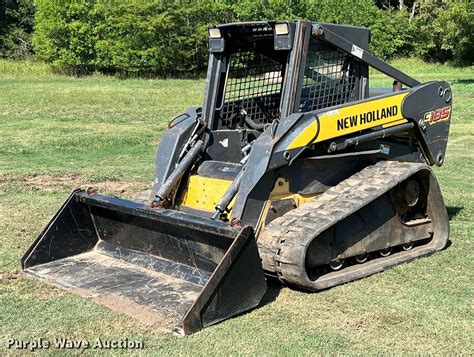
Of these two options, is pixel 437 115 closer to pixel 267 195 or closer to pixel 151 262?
pixel 267 195

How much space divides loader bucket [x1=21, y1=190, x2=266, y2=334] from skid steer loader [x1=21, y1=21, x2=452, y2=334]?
11 millimetres

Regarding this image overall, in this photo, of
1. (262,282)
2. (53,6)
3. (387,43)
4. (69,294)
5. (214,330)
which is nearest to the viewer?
(214,330)

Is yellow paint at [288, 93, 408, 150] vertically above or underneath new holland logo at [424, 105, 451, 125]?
above

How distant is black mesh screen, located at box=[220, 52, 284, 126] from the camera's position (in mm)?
6617

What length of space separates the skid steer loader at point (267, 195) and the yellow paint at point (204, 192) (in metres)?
0.01

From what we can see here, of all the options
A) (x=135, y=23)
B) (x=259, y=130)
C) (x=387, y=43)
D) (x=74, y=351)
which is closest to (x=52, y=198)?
(x=259, y=130)

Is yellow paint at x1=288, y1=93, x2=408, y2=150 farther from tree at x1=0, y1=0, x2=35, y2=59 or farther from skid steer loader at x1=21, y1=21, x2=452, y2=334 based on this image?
tree at x1=0, y1=0, x2=35, y2=59

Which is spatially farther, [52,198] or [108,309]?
[52,198]

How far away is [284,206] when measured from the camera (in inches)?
220

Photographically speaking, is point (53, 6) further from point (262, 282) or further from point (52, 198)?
point (262, 282)

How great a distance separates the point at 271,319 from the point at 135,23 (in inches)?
1356

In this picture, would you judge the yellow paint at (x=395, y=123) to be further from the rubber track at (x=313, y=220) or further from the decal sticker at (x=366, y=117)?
the rubber track at (x=313, y=220)

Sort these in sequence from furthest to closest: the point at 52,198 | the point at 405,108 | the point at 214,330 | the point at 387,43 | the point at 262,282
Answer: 1. the point at 387,43
2. the point at 52,198
3. the point at 405,108
4. the point at 262,282
5. the point at 214,330

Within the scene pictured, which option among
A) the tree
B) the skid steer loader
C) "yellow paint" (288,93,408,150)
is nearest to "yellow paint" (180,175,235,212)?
the skid steer loader
